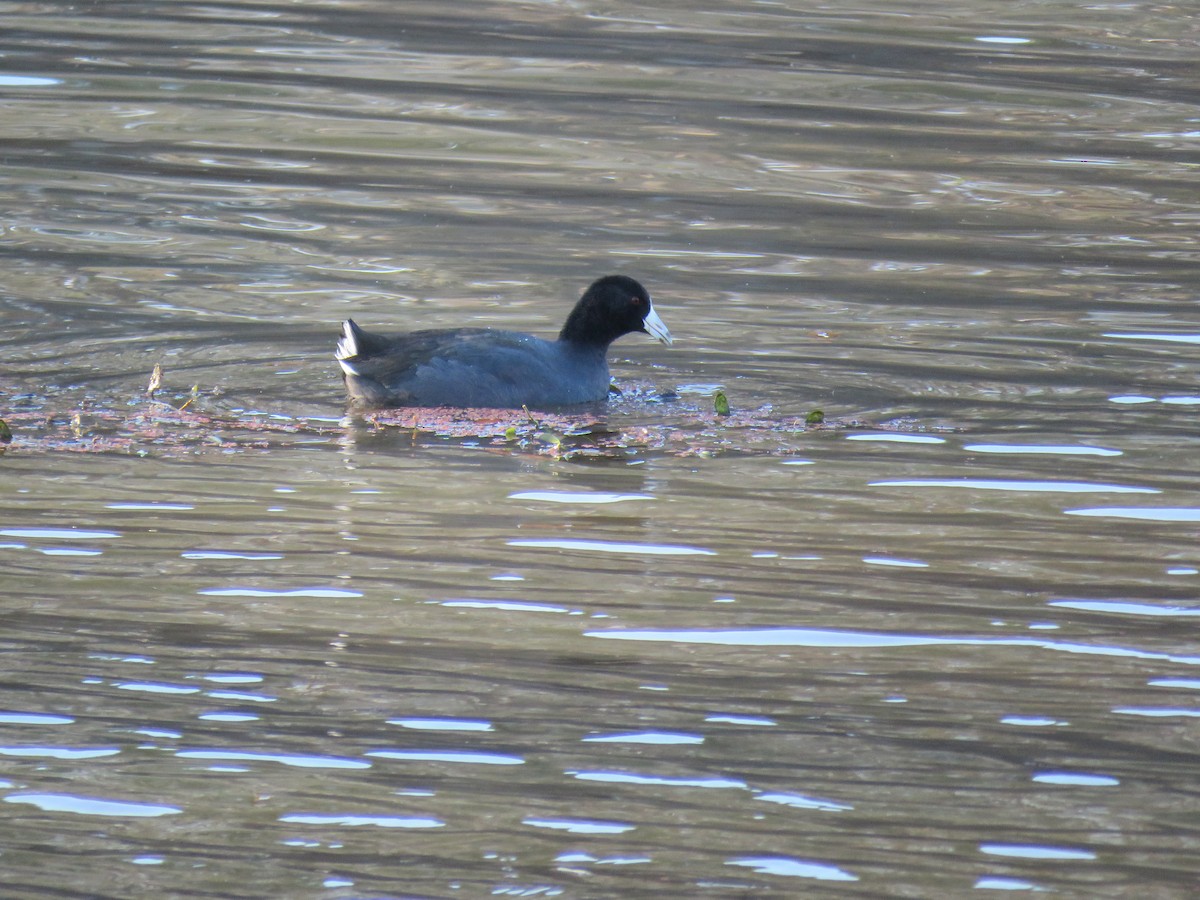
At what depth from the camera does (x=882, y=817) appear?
5160mm

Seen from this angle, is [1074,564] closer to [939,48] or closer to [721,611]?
[721,611]

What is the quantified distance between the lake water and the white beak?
9.2 inches

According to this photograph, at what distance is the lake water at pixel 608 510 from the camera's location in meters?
5.12

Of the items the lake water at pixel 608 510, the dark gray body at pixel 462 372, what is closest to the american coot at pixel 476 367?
the dark gray body at pixel 462 372

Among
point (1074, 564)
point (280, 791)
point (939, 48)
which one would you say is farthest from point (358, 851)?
point (939, 48)

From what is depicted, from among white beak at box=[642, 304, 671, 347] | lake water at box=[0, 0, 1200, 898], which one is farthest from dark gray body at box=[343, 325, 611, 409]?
white beak at box=[642, 304, 671, 347]

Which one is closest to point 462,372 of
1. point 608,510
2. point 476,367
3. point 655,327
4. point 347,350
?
point 476,367

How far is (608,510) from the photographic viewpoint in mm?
7848

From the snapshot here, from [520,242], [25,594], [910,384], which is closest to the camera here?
[25,594]

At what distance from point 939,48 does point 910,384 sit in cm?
1040

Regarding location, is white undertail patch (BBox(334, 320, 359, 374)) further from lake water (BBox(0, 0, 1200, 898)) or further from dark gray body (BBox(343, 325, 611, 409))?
lake water (BBox(0, 0, 1200, 898))

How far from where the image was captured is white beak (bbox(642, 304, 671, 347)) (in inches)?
401

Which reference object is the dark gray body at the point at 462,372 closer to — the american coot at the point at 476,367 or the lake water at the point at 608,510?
the american coot at the point at 476,367

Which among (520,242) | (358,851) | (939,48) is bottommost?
(358,851)
